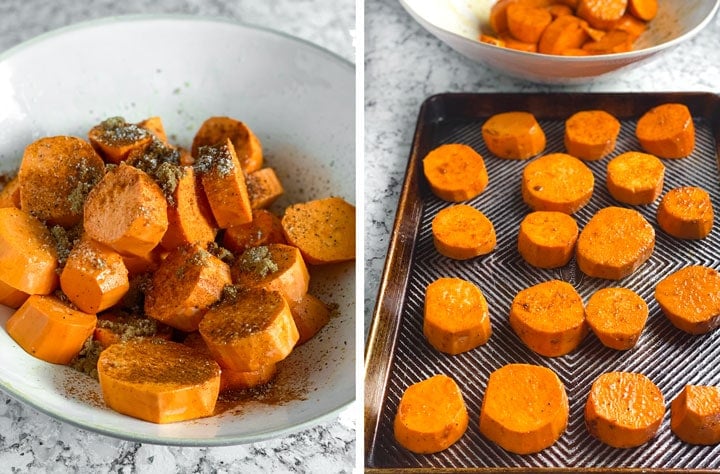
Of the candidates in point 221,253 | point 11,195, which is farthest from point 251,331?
point 11,195

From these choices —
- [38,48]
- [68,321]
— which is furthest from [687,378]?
[38,48]

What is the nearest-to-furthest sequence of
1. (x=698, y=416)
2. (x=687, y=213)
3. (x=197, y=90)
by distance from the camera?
(x=698, y=416) → (x=687, y=213) → (x=197, y=90)

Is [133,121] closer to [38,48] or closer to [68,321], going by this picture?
[38,48]

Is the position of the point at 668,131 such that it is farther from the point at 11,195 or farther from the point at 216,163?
the point at 11,195

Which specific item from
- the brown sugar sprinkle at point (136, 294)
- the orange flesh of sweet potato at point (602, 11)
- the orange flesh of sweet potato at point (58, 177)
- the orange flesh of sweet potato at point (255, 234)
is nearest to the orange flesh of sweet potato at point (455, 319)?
the orange flesh of sweet potato at point (255, 234)

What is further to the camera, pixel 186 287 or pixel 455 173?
pixel 455 173
